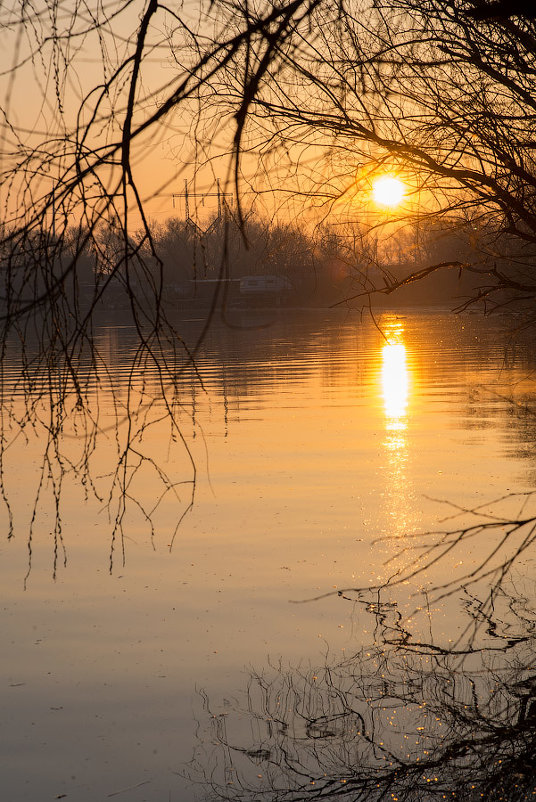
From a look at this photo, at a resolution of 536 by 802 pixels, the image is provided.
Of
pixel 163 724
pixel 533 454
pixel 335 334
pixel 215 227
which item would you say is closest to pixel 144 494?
pixel 533 454

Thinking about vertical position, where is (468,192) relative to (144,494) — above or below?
above

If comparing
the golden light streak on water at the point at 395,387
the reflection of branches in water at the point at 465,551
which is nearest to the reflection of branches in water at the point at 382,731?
the reflection of branches in water at the point at 465,551

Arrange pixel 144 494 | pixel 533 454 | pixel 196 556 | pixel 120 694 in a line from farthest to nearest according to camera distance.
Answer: pixel 533 454 < pixel 144 494 < pixel 196 556 < pixel 120 694

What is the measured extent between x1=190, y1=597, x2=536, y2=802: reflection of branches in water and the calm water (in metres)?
0.06

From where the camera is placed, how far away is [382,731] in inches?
236

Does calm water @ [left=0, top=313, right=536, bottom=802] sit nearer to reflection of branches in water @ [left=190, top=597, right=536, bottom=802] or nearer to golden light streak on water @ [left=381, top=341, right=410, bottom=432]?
reflection of branches in water @ [left=190, top=597, right=536, bottom=802]

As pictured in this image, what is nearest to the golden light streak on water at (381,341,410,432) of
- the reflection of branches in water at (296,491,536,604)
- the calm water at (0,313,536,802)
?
the calm water at (0,313,536,802)

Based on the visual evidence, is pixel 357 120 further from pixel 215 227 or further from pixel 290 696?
pixel 290 696

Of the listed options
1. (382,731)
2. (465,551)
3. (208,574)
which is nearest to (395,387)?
(465,551)

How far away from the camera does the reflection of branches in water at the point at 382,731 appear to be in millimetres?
5418

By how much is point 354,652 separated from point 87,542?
427cm

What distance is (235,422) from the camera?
1945cm

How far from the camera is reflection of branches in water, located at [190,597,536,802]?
17.8ft

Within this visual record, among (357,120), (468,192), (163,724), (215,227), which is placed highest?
(357,120)
